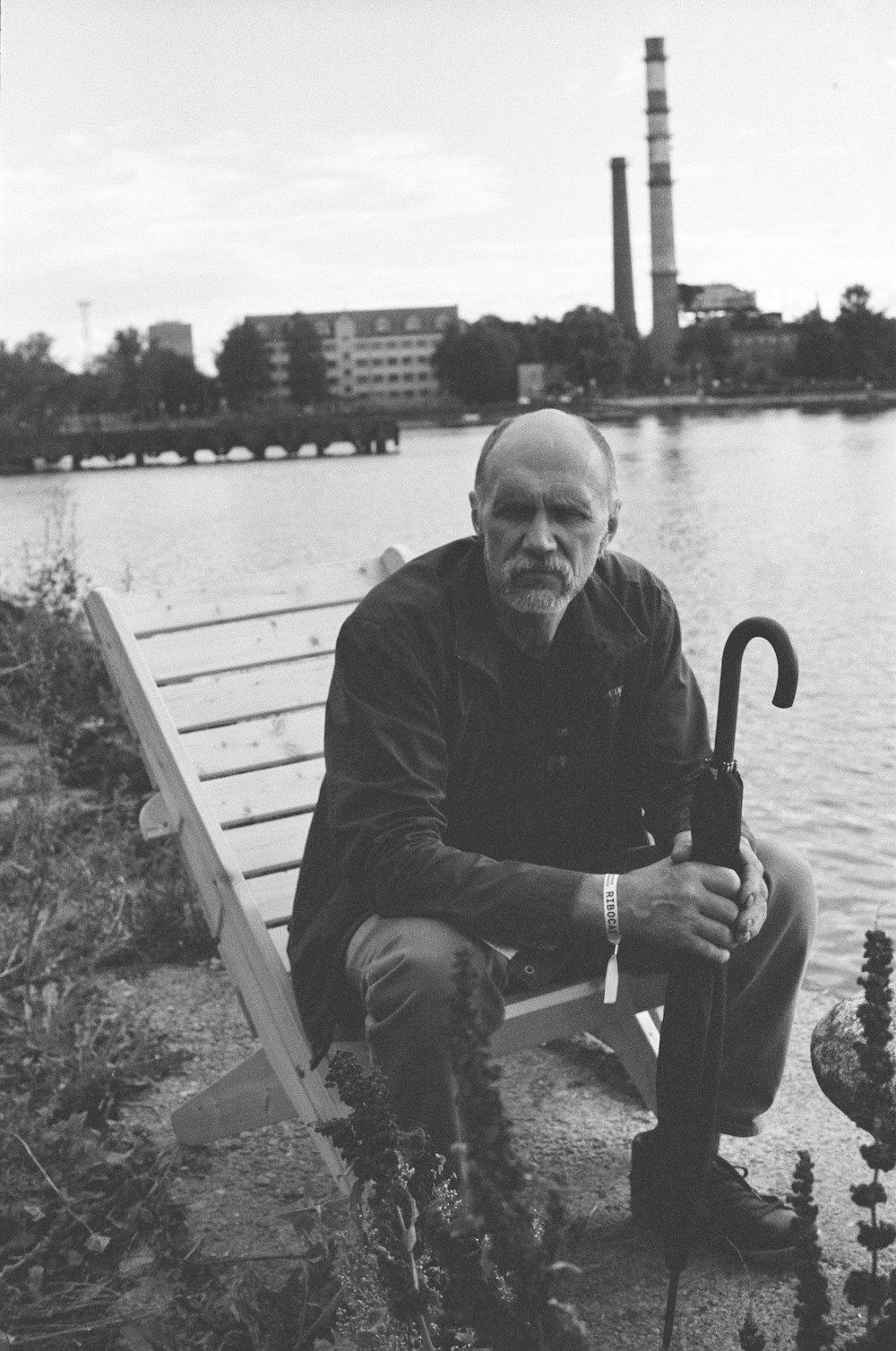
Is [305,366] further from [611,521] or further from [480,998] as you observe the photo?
[480,998]

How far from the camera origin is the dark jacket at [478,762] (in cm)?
258

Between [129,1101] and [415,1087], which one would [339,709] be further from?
[129,1101]

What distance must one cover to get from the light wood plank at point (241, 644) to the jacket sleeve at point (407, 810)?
3.55 feet

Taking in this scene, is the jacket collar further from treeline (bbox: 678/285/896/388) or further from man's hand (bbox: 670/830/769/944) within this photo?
treeline (bbox: 678/285/896/388)

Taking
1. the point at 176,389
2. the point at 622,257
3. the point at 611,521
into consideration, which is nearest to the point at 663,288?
the point at 622,257

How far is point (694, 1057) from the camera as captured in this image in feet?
7.77

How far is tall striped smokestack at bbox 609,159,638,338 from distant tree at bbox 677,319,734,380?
4.00 metres

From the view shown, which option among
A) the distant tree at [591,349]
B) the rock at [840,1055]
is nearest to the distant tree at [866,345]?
the distant tree at [591,349]

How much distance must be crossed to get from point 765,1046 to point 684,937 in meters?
0.48

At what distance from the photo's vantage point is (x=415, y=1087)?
2.47 metres

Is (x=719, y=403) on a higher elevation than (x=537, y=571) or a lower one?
lower

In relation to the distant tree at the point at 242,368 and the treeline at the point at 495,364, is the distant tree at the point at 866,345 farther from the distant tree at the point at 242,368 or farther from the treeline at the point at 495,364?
the distant tree at the point at 242,368

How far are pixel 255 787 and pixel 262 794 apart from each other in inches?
1.0

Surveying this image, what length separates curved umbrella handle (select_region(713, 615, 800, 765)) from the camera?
204 cm
